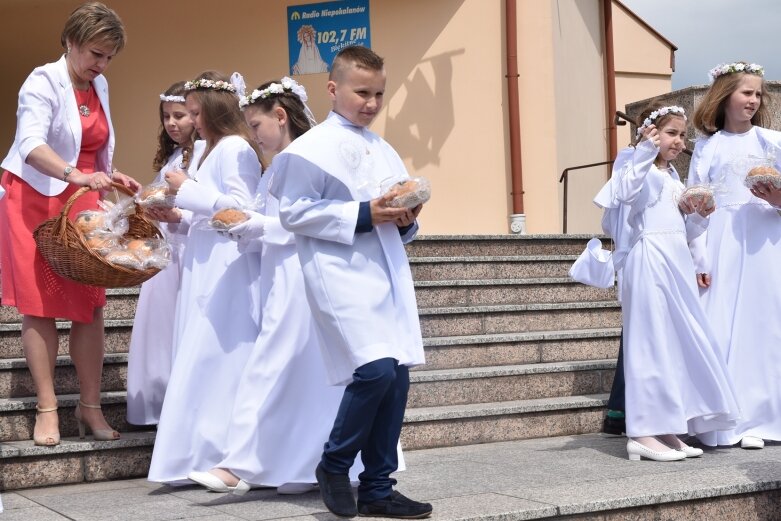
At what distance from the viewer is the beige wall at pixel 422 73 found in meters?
12.1

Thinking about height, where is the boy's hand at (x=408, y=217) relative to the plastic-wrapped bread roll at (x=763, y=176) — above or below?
below

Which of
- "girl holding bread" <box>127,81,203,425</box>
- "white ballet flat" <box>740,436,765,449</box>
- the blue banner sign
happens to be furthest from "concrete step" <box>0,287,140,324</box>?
the blue banner sign

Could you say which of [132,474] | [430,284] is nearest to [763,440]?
[430,284]

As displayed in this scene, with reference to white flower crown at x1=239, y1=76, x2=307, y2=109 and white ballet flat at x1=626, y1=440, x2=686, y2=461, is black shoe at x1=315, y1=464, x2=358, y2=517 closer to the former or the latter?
white flower crown at x1=239, y1=76, x2=307, y2=109

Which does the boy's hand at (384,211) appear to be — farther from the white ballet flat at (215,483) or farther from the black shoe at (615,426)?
the black shoe at (615,426)

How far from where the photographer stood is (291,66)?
40.1 feet

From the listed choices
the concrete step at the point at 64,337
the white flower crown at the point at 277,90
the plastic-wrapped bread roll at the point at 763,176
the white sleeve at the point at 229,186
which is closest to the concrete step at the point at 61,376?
the concrete step at the point at 64,337

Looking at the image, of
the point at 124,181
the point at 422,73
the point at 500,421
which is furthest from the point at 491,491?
the point at 422,73

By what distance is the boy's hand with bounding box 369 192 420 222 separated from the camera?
4078 mm

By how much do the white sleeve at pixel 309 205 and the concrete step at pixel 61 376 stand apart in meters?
2.25

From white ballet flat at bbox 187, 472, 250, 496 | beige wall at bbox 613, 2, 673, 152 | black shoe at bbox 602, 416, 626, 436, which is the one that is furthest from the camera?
beige wall at bbox 613, 2, 673, 152

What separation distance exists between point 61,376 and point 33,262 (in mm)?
931

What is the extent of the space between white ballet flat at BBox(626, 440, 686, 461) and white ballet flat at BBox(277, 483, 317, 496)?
1.80m

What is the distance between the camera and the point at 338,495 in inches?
163
